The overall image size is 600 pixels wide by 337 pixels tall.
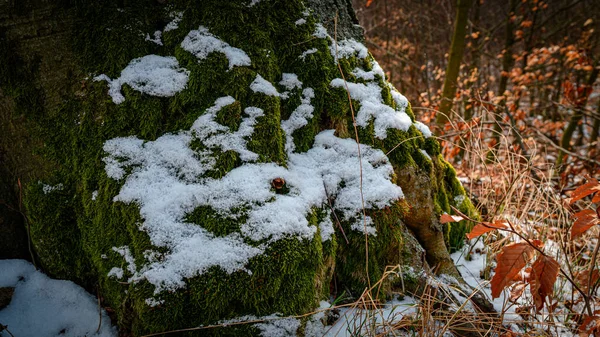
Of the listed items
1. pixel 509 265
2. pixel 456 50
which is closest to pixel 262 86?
pixel 509 265

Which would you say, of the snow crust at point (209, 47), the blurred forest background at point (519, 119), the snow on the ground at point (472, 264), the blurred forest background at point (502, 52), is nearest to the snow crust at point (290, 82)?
the snow crust at point (209, 47)

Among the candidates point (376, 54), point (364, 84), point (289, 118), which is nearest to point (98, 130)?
point (289, 118)

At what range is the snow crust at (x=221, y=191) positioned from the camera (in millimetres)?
1295

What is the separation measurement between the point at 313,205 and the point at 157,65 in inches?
45.2

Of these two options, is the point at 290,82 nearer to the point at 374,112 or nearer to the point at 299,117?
the point at 299,117

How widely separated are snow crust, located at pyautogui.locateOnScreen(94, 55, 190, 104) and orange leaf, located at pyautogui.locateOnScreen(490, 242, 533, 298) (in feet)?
5.60

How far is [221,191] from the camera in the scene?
1.43 m

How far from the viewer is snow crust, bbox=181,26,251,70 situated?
168cm

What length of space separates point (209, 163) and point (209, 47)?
2.20 feet

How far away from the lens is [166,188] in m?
1.45

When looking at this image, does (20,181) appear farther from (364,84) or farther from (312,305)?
(364,84)

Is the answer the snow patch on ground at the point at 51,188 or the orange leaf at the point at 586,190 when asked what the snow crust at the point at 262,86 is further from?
the orange leaf at the point at 586,190

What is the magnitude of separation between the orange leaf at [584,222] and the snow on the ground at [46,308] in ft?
6.46

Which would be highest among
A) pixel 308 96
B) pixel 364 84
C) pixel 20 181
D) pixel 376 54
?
pixel 376 54
